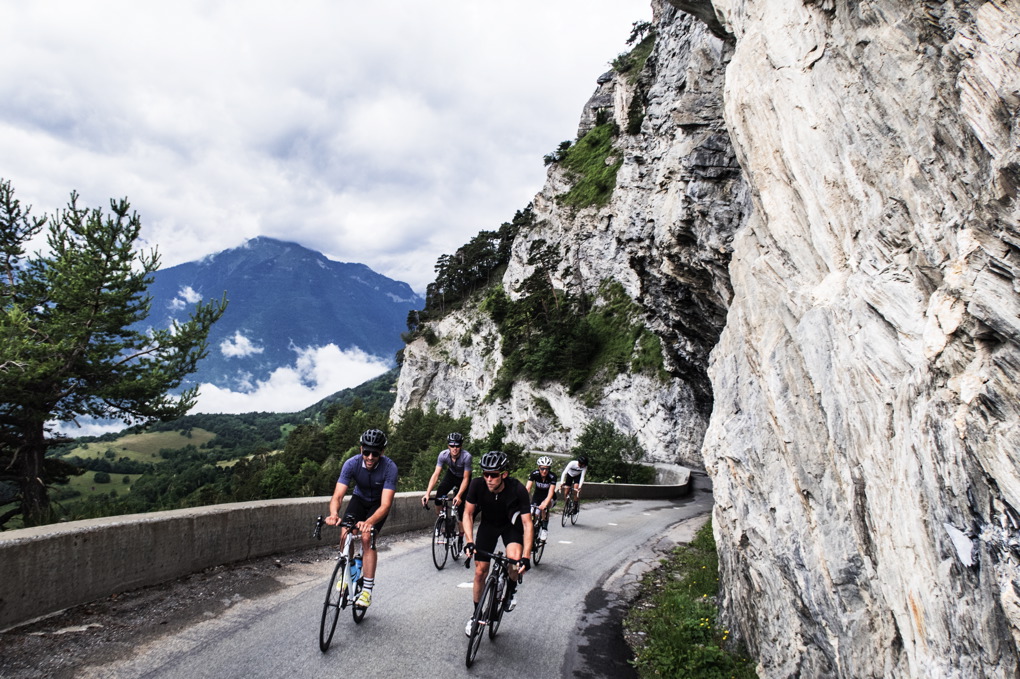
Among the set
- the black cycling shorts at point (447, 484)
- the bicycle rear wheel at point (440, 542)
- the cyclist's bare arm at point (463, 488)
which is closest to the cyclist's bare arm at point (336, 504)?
the cyclist's bare arm at point (463, 488)

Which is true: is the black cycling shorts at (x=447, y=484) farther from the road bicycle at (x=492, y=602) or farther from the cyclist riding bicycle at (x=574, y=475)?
the cyclist riding bicycle at (x=574, y=475)

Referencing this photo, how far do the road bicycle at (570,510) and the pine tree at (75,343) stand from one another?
15260mm

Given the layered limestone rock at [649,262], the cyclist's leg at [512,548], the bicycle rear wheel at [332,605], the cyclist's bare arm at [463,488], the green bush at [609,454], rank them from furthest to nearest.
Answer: the green bush at [609,454] → the layered limestone rock at [649,262] → the cyclist's bare arm at [463,488] → the cyclist's leg at [512,548] → the bicycle rear wheel at [332,605]

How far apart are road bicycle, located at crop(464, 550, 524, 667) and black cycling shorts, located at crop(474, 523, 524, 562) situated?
208mm

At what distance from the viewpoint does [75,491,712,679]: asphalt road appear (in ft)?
16.3

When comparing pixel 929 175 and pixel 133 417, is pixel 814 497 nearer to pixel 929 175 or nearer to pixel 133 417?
pixel 929 175

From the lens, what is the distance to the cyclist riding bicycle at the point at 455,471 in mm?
8906

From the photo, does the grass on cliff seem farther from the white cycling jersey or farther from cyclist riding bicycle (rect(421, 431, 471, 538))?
the white cycling jersey

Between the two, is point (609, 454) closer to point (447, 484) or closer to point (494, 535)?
point (447, 484)

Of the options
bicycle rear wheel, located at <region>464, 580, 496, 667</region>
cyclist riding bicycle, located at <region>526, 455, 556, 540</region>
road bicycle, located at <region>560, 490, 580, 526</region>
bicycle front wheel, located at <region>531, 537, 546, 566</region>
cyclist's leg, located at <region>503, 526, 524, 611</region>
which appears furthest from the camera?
road bicycle, located at <region>560, 490, 580, 526</region>

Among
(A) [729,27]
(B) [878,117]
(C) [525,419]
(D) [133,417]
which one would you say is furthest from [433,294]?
(B) [878,117]

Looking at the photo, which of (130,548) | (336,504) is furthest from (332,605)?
(130,548)

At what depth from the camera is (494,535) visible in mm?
6449

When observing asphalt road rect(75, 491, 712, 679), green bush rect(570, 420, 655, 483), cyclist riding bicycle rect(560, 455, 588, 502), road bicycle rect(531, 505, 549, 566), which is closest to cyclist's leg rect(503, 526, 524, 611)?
asphalt road rect(75, 491, 712, 679)
